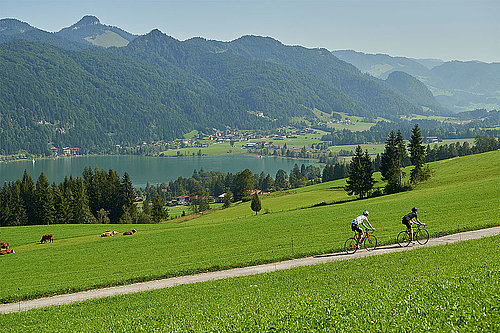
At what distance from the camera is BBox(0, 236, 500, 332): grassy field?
35.8 feet

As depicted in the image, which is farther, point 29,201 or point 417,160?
point 29,201

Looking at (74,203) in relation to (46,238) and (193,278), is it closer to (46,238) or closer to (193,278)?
(46,238)

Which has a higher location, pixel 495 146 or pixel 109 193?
pixel 495 146

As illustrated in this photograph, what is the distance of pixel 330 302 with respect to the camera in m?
13.3

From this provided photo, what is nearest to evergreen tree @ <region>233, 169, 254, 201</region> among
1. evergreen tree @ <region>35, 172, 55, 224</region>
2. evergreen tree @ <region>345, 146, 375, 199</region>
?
evergreen tree @ <region>345, 146, 375, 199</region>

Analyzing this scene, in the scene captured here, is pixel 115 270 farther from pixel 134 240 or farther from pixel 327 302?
pixel 327 302

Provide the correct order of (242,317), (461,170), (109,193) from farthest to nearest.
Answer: (109,193) → (461,170) → (242,317)

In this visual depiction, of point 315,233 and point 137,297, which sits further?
point 315,233

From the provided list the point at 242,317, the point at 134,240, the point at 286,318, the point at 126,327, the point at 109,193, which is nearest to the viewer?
the point at 286,318

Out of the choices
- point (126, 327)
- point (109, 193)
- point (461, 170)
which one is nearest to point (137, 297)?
point (126, 327)

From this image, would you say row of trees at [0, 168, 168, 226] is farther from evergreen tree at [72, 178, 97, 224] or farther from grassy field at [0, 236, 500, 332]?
Result: grassy field at [0, 236, 500, 332]

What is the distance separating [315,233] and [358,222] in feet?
38.7

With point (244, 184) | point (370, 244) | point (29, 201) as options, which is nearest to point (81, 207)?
point (29, 201)

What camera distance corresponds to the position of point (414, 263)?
2078cm
